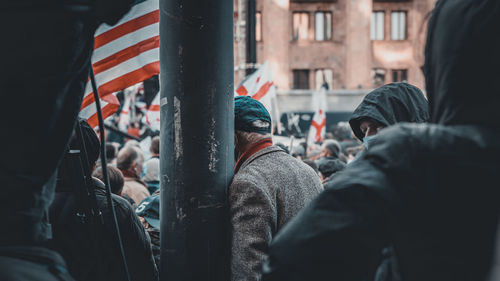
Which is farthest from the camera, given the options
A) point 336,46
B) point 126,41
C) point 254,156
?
point 336,46

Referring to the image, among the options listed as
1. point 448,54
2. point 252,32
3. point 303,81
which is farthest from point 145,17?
point 303,81

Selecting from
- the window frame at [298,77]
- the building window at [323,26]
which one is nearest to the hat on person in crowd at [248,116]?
the window frame at [298,77]

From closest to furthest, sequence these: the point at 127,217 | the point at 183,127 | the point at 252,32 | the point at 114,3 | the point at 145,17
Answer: the point at 114,3, the point at 183,127, the point at 127,217, the point at 145,17, the point at 252,32

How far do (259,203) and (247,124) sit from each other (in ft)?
1.82

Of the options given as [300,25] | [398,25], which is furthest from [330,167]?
[398,25]

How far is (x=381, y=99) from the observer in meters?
3.89

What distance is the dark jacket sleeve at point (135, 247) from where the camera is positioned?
10.4 feet

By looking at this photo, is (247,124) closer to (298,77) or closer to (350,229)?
(350,229)

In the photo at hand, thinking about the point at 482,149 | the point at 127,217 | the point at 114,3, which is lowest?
the point at 127,217

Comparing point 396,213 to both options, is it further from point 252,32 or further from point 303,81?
point 303,81

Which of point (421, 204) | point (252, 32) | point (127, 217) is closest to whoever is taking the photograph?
point (421, 204)

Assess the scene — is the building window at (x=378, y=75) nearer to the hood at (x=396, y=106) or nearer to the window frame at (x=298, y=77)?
the window frame at (x=298, y=77)

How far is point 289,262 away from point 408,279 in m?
0.27

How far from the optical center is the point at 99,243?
2.54 meters
